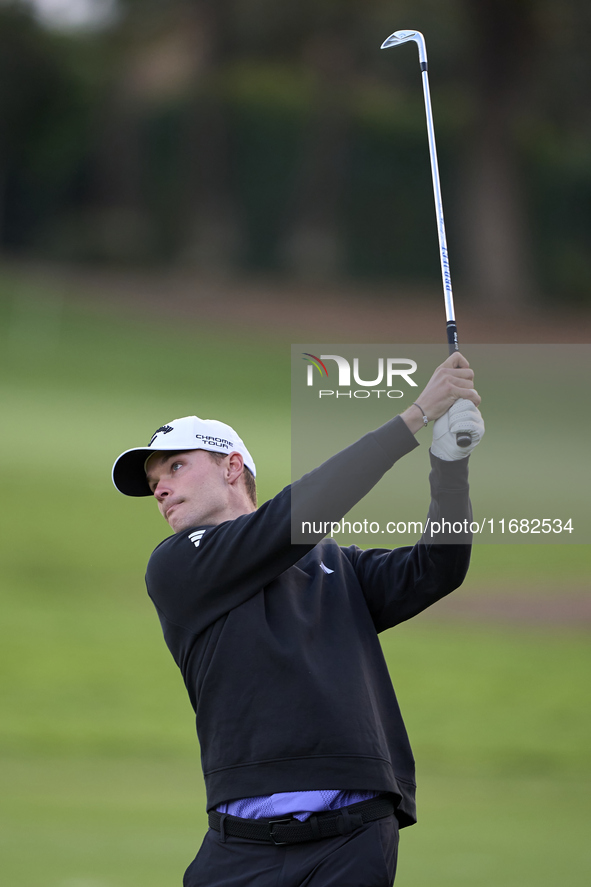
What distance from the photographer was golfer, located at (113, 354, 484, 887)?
266 cm

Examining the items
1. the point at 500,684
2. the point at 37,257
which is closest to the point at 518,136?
the point at 37,257

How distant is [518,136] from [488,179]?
1.33 metres

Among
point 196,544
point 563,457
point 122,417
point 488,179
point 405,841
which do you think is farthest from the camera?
point 488,179

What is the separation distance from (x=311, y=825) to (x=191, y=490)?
37.1 inches

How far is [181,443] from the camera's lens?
318 centimetres

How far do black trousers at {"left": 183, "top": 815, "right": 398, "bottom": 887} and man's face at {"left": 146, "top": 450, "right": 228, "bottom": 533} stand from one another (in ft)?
2.71

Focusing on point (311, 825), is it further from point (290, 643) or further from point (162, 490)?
point (162, 490)

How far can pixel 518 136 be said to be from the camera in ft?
92.5

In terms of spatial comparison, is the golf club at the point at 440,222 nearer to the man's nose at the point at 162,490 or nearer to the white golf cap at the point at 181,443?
the white golf cap at the point at 181,443

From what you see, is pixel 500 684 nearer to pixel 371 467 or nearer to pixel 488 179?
pixel 371 467

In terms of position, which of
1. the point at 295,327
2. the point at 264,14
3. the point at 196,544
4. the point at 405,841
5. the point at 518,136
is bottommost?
the point at 405,841

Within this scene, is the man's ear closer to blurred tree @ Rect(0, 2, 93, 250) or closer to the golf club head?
the golf club head

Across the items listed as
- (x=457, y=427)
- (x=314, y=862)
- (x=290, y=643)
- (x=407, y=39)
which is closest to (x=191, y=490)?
(x=290, y=643)

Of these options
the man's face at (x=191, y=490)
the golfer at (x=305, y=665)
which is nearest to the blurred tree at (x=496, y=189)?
the man's face at (x=191, y=490)
